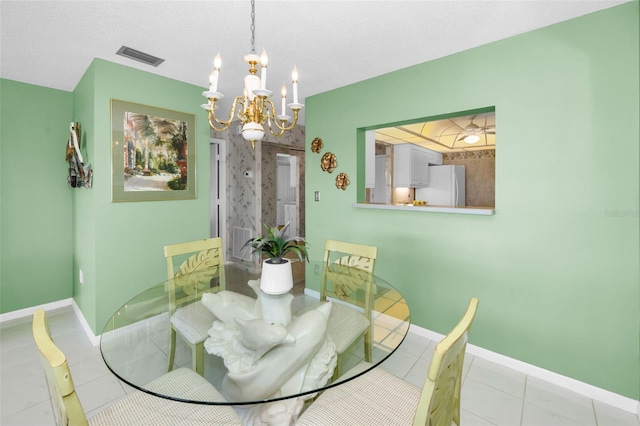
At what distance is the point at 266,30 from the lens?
6.88 feet

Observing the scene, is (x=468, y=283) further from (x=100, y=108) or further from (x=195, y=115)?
(x=100, y=108)

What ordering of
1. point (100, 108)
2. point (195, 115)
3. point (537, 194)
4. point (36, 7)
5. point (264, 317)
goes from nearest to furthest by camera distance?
1. point (264, 317)
2. point (36, 7)
3. point (537, 194)
4. point (100, 108)
5. point (195, 115)

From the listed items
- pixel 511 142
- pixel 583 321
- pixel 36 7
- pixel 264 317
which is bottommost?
pixel 583 321

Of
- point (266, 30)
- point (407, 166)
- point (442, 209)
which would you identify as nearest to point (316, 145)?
point (266, 30)

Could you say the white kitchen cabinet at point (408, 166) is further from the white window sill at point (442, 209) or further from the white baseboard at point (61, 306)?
the white baseboard at point (61, 306)

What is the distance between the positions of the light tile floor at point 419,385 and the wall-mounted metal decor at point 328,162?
6.44ft

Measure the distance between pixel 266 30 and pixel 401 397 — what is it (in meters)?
2.35

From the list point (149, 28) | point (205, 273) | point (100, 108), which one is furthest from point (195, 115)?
point (205, 273)

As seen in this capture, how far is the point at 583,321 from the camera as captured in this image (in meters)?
1.98

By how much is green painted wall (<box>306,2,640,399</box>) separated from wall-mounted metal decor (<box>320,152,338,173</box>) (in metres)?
0.88

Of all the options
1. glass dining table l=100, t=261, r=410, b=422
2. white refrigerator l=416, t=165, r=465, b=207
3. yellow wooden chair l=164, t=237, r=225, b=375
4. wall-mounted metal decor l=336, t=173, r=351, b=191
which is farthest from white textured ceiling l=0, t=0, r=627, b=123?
white refrigerator l=416, t=165, r=465, b=207

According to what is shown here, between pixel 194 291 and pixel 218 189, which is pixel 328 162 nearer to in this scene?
pixel 194 291

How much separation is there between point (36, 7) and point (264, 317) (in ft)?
7.71

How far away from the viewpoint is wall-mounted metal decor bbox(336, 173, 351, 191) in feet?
10.8
